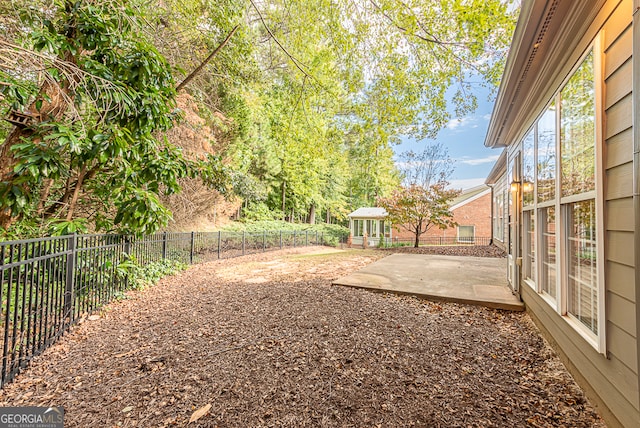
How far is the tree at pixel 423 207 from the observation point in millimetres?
12195

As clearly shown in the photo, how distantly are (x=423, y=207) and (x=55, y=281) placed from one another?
12.3 metres

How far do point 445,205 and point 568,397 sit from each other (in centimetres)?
1119

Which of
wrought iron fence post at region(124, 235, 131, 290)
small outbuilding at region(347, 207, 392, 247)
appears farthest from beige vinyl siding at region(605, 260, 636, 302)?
small outbuilding at region(347, 207, 392, 247)

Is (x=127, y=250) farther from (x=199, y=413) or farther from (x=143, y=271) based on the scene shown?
(x=199, y=413)

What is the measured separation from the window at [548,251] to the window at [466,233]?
16.8 meters

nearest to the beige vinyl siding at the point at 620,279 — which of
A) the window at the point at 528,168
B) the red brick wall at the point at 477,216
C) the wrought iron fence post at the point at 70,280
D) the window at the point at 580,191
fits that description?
the window at the point at 580,191

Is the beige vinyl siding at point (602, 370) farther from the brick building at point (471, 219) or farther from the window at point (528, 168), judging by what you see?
the brick building at point (471, 219)

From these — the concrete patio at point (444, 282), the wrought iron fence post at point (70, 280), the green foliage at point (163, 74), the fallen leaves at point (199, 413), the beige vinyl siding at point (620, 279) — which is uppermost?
the green foliage at point (163, 74)

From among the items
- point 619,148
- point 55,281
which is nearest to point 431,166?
point 619,148

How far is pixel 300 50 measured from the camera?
5598mm

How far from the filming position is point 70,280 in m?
3.28

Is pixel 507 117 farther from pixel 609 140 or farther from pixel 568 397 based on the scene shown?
pixel 568 397

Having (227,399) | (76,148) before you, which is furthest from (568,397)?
(76,148)

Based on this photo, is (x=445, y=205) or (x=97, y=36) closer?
(x=97, y=36)
